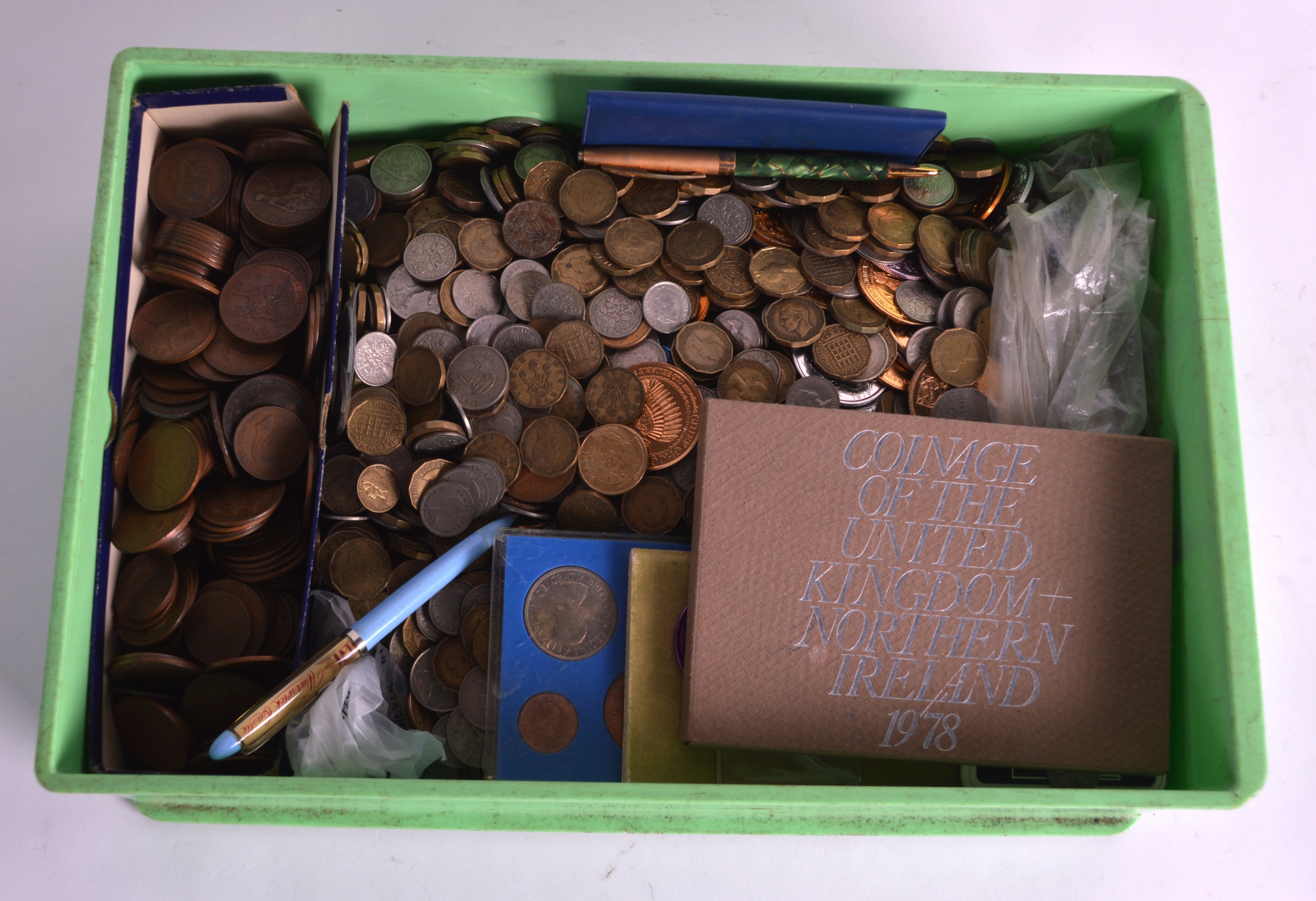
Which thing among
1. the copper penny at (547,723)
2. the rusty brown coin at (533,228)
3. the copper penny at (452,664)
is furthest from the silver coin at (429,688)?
the rusty brown coin at (533,228)

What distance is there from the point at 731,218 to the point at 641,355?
29 cm

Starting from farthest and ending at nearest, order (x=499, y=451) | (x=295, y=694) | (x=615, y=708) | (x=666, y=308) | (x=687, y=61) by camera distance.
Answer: (x=687, y=61) → (x=666, y=308) → (x=499, y=451) → (x=615, y=708) → (x=295, y=694)

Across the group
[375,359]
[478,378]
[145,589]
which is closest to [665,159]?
[478,378]

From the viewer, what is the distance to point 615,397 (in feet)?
4.68

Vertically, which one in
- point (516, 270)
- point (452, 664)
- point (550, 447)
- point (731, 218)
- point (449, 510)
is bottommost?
point (452, 664)

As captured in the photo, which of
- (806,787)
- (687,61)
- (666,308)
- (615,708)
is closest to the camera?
(806,787)

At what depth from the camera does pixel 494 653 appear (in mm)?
1291

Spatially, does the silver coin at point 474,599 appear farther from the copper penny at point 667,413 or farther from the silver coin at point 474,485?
the copper penny at point 667,413

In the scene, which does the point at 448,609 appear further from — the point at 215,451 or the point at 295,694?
the point at 215,451

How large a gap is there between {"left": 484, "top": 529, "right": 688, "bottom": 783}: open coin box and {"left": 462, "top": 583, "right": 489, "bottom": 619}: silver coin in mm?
53

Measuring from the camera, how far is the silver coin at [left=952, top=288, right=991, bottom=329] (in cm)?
149

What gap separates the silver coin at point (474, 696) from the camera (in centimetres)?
131

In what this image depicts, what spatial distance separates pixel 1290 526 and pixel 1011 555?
703mm

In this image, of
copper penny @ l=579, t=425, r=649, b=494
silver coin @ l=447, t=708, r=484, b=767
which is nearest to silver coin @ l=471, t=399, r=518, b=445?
copper penny @ l=579, t=425, r=649, b=494
